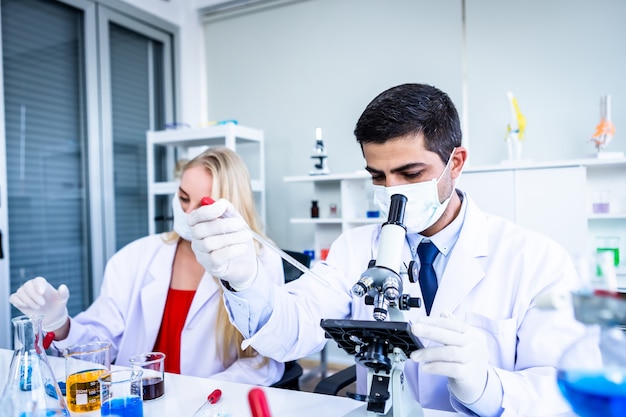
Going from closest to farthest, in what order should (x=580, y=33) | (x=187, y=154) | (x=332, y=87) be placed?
(x=580, y=33), (x=332, y=87), (x=187, y=154)

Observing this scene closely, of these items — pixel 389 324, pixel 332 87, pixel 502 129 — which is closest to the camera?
pixel 389 324

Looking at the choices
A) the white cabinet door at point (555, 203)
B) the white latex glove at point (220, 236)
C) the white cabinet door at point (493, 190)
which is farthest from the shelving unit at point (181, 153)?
the white latex glove at point (220, 236)

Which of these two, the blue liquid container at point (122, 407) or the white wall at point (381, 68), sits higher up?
the white wall at point (381, 68)

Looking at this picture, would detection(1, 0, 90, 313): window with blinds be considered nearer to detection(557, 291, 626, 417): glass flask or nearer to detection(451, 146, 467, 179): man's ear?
detection(451, 146, 467, 179): man's ear

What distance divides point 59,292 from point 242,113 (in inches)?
102

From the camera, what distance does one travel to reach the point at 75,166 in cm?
307

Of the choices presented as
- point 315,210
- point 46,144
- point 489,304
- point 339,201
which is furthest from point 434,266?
point 46,144

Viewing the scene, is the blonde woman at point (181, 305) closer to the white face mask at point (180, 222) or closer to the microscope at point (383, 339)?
the white face mask at point (180, 222)

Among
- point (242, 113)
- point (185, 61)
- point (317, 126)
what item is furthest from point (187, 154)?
point (317, 126)

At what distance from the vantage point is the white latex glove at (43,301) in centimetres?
134

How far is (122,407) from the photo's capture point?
0.92 meters

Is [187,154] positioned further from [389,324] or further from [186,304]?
[389,324]

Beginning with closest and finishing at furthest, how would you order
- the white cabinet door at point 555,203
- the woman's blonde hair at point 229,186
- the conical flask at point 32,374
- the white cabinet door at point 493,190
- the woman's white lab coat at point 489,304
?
the conical flask at point 32,374
the woman's white lab coat at point 489,304
the woman's blonde hair at point 229,186
the white cabinet door at point 555,203
the white cabinet door at point 493,190

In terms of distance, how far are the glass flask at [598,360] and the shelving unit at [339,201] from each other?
7.57 ft
